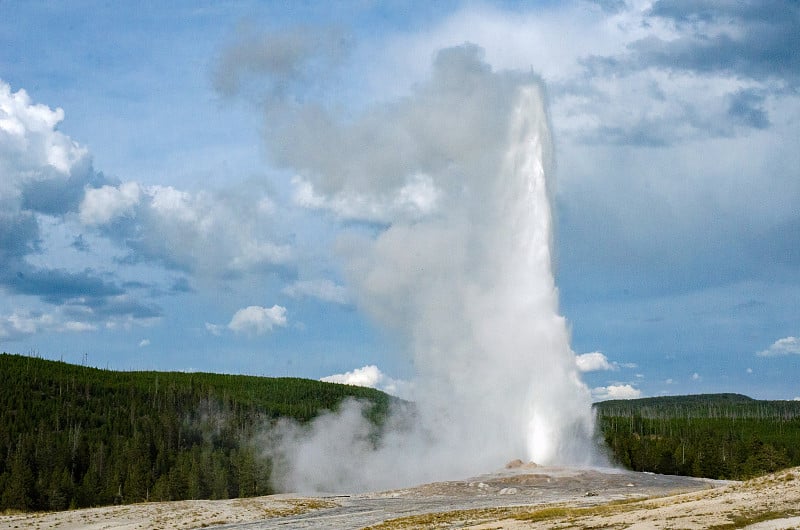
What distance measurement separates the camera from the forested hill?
9650 cm

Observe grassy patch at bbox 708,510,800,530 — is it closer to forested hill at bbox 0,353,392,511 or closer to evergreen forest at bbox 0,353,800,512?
evergreen forest at bbox 0,353,800,512

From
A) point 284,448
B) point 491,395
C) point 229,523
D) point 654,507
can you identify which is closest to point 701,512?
point 654,507

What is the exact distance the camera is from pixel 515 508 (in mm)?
49969

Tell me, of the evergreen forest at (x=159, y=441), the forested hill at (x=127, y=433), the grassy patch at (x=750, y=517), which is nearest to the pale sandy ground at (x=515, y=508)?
the grassy patch at (x=750, y=517)

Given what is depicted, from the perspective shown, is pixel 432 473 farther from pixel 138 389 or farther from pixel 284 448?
pixel 138 389

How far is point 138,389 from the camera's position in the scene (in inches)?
6496

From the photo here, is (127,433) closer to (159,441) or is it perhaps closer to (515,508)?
(159,441)

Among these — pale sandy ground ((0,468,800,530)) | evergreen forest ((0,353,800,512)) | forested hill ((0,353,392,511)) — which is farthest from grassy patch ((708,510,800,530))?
forested hill ((0,353,392,511))

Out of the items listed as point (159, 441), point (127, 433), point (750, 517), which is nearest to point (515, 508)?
point (750, 517)

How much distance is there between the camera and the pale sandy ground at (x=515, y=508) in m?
32.7

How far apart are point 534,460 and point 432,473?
1177 cm

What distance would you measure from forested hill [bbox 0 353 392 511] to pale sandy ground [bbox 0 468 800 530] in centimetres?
3730

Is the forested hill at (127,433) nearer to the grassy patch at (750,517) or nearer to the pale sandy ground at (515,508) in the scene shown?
the pale sandy ground at (515,508)

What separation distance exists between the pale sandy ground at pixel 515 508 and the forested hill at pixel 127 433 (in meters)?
37.3
